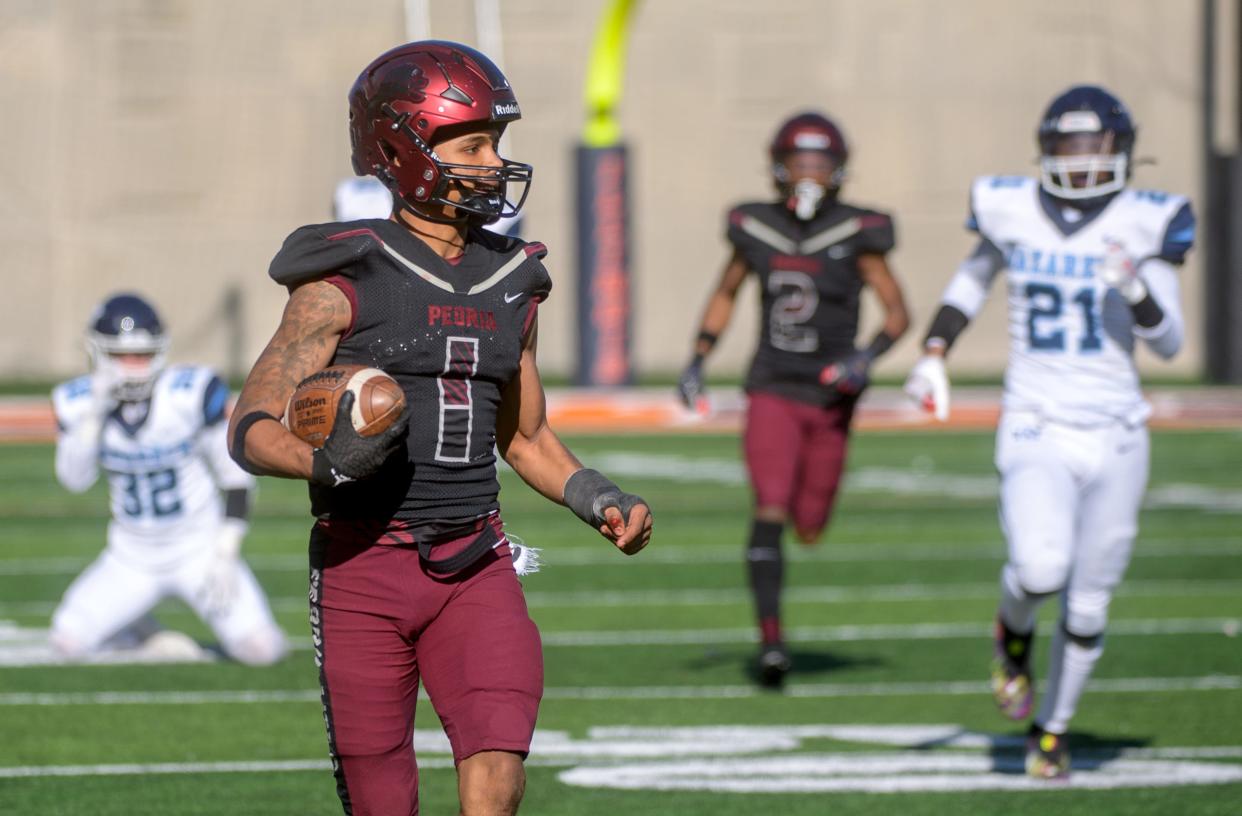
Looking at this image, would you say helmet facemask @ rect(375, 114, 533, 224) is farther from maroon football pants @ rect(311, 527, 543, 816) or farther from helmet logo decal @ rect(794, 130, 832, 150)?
helmet logo decal @ rect(794, 130, 832, 150)

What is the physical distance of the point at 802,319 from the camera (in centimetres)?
832

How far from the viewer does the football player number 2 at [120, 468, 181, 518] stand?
8.68 m

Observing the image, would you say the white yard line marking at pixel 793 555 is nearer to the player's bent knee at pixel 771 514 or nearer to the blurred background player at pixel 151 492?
the blurred background player at pixel 151 492

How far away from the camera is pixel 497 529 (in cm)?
430

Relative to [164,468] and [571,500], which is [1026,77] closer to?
[164,468]

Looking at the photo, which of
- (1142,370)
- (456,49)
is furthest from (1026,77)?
(456,49)

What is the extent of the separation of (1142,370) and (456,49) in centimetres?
2138

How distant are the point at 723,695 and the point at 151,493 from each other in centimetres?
263

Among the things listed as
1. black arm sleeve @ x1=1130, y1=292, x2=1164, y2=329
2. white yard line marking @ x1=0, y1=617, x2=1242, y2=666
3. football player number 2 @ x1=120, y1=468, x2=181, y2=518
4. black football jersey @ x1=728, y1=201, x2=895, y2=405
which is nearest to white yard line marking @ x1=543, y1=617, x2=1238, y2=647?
white yard line marking @ x1=0, y1=617, x2=1242, y2=666

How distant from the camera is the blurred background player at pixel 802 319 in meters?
8.09

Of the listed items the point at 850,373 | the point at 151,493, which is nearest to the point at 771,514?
the point at 850,373

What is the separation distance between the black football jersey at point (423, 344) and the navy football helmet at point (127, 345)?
4455 millimetres

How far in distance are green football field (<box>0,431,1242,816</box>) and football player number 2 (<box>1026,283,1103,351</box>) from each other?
126cm

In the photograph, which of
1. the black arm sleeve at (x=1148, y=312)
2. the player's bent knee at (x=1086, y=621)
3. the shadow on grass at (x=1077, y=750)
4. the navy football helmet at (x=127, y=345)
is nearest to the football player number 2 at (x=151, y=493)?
the navy football helmet at (x=127, y=345)
